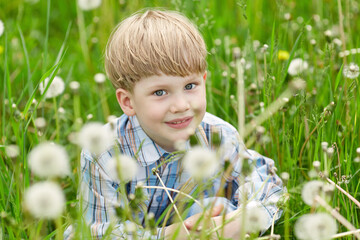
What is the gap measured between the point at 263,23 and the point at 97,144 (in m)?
1.99

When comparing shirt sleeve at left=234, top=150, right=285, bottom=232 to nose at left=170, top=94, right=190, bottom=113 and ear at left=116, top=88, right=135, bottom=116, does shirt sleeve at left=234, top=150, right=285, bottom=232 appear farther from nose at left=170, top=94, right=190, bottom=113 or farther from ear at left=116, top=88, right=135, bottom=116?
ear at left=116, top=88, right=135, bottom=116

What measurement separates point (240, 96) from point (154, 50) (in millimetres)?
455

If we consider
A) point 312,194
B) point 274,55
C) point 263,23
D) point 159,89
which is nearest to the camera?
point 312,194

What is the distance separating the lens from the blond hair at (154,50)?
4.69 ft

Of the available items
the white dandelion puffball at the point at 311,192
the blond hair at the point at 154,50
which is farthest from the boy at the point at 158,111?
the white dandelion puffball at the point at 311,192

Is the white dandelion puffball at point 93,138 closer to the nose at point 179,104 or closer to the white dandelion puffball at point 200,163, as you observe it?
the white dandelion puffball at point 200,163

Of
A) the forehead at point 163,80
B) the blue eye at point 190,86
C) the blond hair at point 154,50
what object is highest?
the blond hair at point 154,50

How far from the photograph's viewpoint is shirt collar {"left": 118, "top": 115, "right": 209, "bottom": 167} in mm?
1582

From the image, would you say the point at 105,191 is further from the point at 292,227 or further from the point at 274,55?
the point at 274,55

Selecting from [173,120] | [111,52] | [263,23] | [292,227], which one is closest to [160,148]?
[173,120]

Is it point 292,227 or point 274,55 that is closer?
point 292,227

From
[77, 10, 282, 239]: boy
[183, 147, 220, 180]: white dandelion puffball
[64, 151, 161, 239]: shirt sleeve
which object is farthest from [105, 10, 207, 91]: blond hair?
[183, 147, 220, 180]: white dandelion puffball

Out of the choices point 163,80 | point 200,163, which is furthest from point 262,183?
point 200,163

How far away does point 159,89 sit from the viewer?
1432mm
